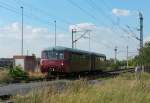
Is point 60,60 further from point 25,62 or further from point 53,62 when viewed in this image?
point 25,62

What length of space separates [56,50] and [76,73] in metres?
4.42

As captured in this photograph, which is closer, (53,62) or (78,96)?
(78,96)

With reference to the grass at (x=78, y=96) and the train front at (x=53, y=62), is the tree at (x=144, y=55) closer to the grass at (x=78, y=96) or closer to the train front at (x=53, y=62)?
the train front at (x=53, y=62)

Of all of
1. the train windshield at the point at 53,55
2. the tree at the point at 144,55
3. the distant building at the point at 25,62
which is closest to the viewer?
the train windshield at the point at 53,55

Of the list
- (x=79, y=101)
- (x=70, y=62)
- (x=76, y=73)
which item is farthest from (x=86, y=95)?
(x=76, y=73)

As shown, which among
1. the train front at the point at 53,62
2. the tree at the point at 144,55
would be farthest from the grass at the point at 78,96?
the tree at the point at 144,55

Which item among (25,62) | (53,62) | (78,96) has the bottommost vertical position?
(78,96)

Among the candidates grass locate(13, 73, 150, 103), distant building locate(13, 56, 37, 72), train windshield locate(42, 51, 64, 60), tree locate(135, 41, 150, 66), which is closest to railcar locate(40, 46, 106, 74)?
train windshield locate(42, 51, 64, 60)

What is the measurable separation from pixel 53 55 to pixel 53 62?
3.13 ft

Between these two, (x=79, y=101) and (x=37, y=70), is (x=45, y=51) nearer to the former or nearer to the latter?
(x=37, y=70)

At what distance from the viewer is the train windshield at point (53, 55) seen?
146ft

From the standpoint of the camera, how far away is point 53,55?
4494cm

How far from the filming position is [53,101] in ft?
41.1

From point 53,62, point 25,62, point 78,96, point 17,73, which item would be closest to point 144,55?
point 53,62
